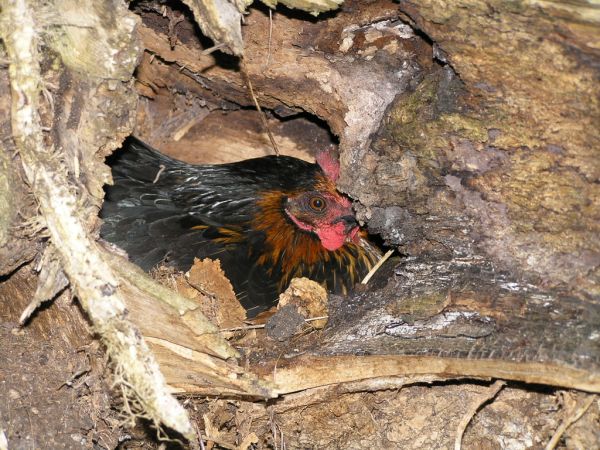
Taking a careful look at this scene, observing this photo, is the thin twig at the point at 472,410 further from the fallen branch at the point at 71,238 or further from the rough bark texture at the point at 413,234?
the fallen branch at the point at 71,238

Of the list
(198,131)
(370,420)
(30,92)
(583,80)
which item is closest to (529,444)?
(370,420)

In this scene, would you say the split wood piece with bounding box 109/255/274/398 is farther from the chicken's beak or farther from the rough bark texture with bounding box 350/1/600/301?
the chicken's beak

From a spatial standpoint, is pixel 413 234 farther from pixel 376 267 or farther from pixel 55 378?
pixel 55 378

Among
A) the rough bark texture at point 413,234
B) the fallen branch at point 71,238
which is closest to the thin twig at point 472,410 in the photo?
the rough bark texture at point 413,234

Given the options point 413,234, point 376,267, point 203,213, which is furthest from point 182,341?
point 203,213

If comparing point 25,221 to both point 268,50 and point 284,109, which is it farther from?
point 284,109

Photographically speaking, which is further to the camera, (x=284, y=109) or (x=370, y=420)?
(x=284, y=109)
